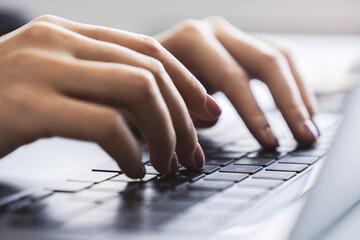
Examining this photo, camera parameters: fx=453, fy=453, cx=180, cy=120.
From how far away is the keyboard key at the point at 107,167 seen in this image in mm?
451

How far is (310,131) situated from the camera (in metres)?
0.60

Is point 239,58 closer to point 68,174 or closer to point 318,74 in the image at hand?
point 68,174

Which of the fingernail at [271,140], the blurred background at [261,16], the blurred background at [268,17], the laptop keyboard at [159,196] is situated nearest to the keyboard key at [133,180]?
the laptop keyboard at [159,196]

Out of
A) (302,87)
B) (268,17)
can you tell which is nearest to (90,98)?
(302,87)

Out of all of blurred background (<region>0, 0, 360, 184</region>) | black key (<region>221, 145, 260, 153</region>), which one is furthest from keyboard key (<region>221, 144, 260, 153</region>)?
blurred background (<region>0, 0, 360, 184</region>)

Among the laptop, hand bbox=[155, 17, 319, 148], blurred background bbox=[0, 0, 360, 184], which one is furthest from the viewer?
blurred background bbox=[0, 0, 360, 184]

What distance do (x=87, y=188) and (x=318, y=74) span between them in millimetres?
1082

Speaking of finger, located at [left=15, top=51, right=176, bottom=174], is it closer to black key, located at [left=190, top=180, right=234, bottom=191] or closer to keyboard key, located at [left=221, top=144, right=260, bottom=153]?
black key, located at [left=190, top=180, right=234, bottom=191]

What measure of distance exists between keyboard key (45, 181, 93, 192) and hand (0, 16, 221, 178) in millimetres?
41

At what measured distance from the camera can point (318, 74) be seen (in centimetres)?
133

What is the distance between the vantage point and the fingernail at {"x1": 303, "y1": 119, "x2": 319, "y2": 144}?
0.59 m

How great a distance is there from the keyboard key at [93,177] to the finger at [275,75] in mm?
281

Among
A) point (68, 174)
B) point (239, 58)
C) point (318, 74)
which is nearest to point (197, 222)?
point (68, 174)

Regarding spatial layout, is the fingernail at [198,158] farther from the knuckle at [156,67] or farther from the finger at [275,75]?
the finger at [275,75]
